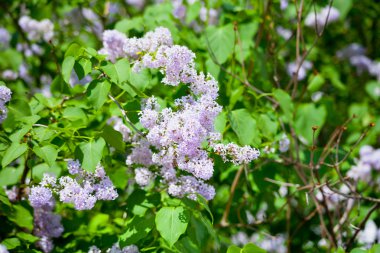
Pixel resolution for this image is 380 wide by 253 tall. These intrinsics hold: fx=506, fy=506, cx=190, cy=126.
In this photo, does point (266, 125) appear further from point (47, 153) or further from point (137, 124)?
point (47, 153)

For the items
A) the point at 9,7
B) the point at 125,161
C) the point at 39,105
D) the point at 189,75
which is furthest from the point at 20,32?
the point at 189,75

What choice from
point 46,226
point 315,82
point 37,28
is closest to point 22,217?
point 46,226

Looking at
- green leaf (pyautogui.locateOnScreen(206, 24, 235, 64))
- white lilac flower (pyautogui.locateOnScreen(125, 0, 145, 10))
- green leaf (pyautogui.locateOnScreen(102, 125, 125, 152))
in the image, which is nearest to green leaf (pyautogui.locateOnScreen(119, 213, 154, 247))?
green leaf (pyautogui.locateOnScreen(102, 125, 125, 152))

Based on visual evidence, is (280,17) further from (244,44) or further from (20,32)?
(20,32)

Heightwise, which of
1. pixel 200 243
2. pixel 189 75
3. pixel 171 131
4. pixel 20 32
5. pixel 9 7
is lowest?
pixel 200 243

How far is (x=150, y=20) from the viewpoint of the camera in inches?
102

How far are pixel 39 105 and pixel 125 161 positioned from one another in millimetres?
439

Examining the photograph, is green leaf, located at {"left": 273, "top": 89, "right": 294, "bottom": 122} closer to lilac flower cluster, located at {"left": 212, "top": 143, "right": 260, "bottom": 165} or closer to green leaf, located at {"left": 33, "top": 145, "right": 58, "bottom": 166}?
lilac flower cluster, located at {"left": 212, "top": 143, "right": 260, "bottom": 165}

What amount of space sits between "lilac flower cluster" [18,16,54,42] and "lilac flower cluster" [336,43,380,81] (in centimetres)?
278

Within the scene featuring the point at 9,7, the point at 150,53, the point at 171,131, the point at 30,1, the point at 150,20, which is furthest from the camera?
the point at 9,7

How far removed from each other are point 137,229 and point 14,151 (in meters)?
0.50

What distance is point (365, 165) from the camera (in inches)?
124

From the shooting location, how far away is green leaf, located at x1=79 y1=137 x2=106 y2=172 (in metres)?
1.63

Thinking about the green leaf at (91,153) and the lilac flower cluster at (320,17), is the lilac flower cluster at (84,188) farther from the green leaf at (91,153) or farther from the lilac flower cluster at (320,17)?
the lilac flower cluster at (320,17)
